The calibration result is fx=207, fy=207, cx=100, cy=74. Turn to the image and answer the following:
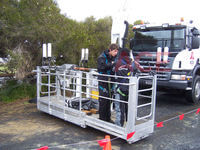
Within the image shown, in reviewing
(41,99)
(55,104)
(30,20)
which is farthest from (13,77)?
(55,104)

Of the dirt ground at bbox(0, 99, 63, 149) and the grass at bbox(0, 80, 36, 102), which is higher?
the grass at bbox(0, 80, 36, 102)

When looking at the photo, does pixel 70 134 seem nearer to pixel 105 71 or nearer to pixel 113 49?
pixel 105 71

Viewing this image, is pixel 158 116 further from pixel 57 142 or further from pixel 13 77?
pixel 13 77

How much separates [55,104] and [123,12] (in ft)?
9.36

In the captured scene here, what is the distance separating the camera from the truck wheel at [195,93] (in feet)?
23.8

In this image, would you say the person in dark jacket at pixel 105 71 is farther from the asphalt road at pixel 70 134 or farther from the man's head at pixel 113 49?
the asphalt road at pixel 70 134

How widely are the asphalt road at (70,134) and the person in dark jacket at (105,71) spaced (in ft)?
1.75

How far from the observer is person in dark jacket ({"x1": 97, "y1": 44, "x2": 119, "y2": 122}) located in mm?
4422

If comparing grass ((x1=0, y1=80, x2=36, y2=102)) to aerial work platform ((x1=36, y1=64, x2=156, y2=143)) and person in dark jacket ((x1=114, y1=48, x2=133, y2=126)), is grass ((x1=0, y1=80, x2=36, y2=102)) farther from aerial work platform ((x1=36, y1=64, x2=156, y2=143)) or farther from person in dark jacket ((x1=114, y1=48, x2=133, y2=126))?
person in dark jacket ((x1=114, y1=48, x2=133, y2=126))

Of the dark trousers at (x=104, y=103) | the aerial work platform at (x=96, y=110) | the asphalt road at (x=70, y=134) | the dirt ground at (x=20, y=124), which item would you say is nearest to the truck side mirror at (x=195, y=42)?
the asphalt road at (x=70, y=134)

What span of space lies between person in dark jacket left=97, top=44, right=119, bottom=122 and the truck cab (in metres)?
2.91

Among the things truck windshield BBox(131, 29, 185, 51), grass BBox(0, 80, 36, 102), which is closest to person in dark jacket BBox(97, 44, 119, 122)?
truck windshield BBox(131, 29, 185, 51)

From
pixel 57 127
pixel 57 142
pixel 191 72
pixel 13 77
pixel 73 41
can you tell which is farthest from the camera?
pixel 73 41

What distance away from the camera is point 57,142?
411cm
